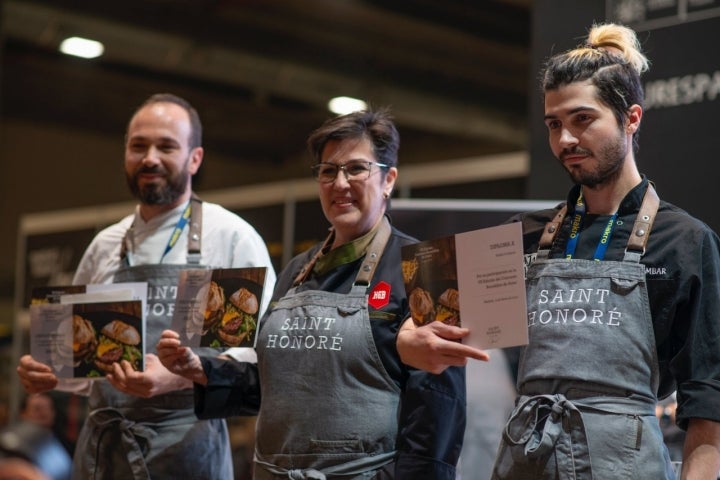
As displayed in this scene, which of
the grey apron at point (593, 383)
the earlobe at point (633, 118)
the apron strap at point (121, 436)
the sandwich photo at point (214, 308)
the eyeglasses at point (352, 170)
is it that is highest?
the earlobe at point (633, 118)

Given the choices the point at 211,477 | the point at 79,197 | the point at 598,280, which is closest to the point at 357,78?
the point at 79,197

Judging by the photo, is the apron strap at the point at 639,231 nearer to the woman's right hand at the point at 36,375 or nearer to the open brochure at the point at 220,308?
the open brochure at the point at 220,308

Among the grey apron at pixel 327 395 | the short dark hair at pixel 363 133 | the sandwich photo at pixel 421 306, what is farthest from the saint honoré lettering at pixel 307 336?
the short dark hair at pixel 363 133

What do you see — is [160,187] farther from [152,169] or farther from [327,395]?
[327,395]

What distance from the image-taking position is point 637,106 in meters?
2.45

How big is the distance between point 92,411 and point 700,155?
2.16 metres

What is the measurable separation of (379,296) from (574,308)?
54cm

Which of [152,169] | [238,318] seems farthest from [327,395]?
[152,169]

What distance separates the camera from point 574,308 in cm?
235

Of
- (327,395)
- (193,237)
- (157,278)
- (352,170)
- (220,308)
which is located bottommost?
(327,395)

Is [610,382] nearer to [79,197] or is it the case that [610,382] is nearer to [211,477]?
[211,477]

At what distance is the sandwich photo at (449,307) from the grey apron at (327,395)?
338 mm

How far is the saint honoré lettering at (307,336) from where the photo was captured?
2.71 m

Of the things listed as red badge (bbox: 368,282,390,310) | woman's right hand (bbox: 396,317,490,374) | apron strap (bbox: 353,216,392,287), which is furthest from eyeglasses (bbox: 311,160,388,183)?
woman's right hand (bbox: 396,317,490,374)
